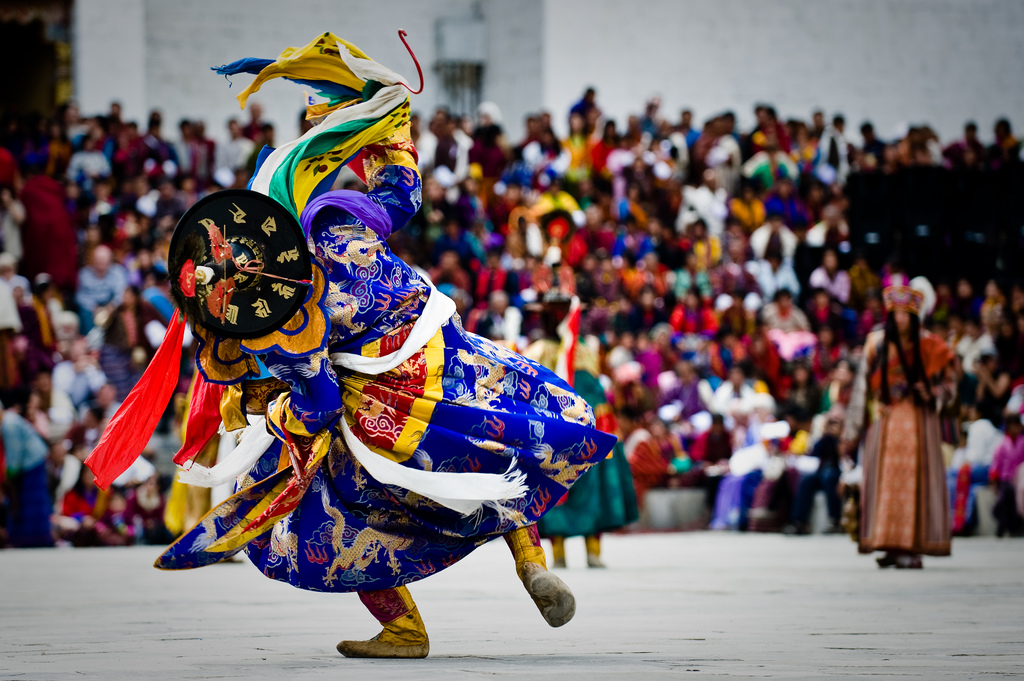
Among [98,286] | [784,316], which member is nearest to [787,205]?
[784,316]

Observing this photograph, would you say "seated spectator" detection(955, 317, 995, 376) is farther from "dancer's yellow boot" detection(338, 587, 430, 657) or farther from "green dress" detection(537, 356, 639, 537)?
"dancer's yellow boot" detection(338, 587, 430, 657)

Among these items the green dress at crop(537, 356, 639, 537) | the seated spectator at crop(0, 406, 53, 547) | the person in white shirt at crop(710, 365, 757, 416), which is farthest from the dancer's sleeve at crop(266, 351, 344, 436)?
the person in white shirt at crop(710, 365, 757, 416)

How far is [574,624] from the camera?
17.4ft

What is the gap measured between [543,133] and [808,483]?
263 inches

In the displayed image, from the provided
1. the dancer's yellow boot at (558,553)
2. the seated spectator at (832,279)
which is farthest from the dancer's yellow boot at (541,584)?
the seated spectator at (832,279)

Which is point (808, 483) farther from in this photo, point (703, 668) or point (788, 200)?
point (703, 668)

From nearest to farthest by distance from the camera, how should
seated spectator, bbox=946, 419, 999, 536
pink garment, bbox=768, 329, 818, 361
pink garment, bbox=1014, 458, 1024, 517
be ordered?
pink garment, bbox=1014, 458, 1024, 517 < seated spectator, bbox=946, 419, 999, 536 < pink garment, bbox=768, 329, 818, 361

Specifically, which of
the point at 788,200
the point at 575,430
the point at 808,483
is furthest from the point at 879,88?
the point at 575,430

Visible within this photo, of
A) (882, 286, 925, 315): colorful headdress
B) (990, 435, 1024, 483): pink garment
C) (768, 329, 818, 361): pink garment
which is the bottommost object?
(990, 435, 1024, 483): pink garment

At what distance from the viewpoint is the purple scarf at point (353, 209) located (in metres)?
4.33

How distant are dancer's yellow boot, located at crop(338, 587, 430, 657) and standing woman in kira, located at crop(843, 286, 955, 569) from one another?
15.8ft

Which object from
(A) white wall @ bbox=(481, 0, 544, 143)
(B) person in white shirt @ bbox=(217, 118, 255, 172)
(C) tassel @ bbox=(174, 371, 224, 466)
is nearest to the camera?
(C) tassel @ bbox=(174, 371, 224, 466)

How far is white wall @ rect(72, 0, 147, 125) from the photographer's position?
19.5 m

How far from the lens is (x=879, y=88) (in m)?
24.0
